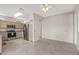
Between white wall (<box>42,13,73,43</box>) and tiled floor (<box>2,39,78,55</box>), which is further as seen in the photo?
white wall (<box>42,13,73,43</box>)

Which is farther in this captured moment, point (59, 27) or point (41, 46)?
point (59, 27)

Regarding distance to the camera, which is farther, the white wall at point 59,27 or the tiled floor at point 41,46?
the white wall at point 59,27

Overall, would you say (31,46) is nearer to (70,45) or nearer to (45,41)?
(45,41)

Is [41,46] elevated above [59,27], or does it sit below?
below

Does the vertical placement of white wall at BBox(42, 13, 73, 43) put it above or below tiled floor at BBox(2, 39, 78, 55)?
above

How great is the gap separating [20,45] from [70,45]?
1.81 metres

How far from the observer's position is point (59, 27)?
10.3 ft

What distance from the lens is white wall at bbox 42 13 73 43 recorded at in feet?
8.91

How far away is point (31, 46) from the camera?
Answer: 8.39 feet

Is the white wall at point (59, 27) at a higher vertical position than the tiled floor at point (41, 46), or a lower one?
higher

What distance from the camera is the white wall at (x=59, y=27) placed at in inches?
107
